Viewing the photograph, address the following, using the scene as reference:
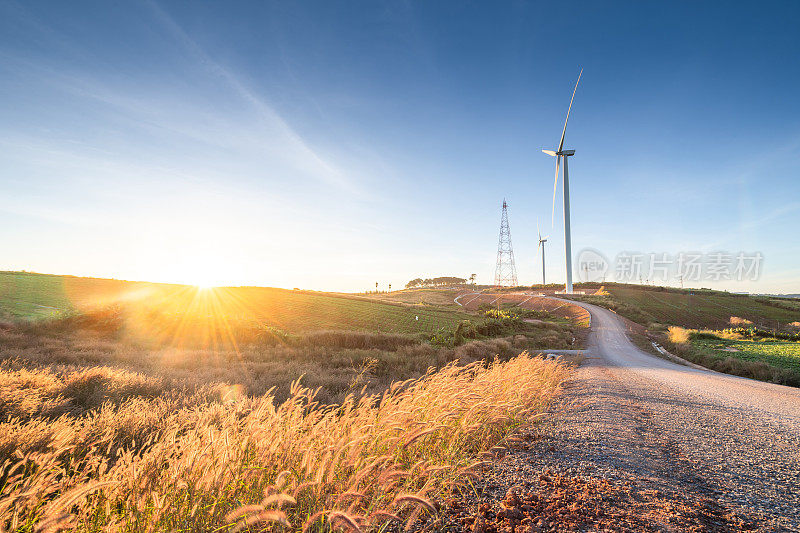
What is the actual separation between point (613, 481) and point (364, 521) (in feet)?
9.38

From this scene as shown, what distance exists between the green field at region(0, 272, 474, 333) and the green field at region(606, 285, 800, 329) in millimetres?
40571

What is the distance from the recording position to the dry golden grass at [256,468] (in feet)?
8.50

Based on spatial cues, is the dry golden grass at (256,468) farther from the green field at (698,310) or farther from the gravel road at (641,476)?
the green field at (698,310)

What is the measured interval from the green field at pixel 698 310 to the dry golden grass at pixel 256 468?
211 feet

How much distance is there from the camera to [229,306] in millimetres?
43844

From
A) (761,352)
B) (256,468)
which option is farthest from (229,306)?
(761,352)

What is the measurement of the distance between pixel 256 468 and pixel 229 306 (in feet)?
151

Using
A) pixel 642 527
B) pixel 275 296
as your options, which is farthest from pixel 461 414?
pixel 275 296

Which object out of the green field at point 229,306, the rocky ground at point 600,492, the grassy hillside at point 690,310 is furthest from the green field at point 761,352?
the grassy hillside at point 690,310

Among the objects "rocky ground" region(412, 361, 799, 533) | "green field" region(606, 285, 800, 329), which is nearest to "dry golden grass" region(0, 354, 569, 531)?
"rocky ground" region(412, 361, 799, 533)

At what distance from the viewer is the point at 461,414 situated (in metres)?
5.23

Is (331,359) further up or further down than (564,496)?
further down

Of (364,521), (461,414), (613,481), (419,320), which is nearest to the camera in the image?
(364,521)

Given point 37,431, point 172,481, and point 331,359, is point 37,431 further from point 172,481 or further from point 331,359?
point 331,359
